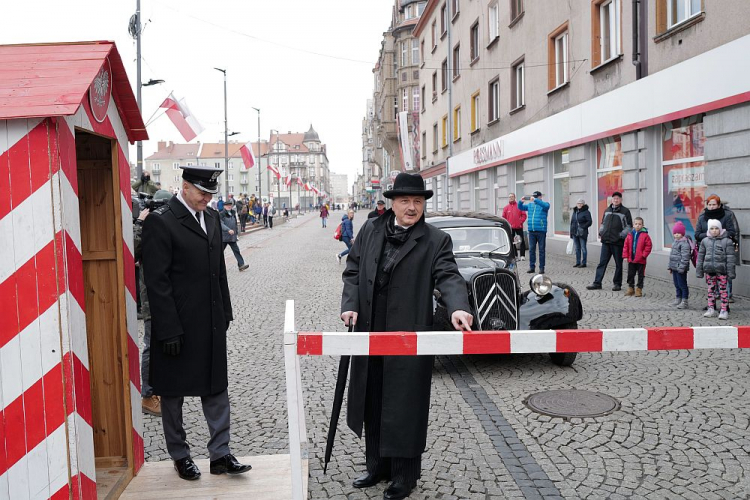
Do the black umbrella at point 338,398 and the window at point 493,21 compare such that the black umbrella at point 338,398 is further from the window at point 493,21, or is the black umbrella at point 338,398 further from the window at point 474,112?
the window at point 474,112

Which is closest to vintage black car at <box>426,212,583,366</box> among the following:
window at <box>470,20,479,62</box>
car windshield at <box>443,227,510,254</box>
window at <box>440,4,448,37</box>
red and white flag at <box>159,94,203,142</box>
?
car windshield at <box>443,227,510,254</box>

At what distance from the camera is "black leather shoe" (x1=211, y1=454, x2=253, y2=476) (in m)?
4.12

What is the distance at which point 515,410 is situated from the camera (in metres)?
5.67

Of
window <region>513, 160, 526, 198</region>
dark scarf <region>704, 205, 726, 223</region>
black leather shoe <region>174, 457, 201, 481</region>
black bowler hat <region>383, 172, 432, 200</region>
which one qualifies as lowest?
black leather shoe <region>174, 457, 201, 481</region>

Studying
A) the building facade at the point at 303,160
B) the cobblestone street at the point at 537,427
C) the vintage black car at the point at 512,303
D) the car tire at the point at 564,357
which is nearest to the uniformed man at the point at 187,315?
the cobblestone street at the point at 537,427

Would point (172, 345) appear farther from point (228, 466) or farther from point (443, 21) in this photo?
point (443, 21)

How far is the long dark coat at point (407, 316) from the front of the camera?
12.7 ft

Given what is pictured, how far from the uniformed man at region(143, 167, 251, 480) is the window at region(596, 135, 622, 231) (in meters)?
13.4

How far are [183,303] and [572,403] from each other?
11.4 feet

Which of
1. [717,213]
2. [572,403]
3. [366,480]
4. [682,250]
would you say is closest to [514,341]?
[366,480]

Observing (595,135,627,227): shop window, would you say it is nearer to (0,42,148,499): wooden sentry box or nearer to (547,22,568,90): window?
(547,22,568,90): window

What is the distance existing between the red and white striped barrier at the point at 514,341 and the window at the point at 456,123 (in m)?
30.0

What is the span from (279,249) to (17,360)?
73.8 ft

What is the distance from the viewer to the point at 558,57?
1983 cm
